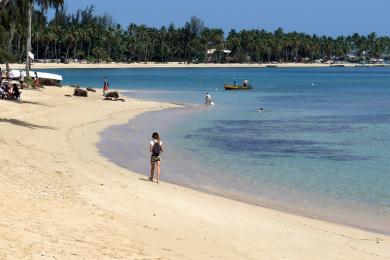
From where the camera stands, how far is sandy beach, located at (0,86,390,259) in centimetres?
1038

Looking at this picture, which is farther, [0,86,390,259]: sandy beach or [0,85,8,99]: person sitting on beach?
[0,85,8,99]: person sitting on beach

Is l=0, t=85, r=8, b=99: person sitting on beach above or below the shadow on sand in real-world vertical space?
above

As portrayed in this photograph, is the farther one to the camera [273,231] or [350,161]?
[350,161]

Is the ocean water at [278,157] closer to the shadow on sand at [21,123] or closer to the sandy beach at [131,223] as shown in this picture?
the sandy beach at [131,223]

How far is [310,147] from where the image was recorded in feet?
99.2

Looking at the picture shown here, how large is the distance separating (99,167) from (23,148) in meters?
3.21

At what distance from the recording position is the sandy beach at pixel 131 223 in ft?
34.1

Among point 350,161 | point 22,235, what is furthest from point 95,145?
point 22,235

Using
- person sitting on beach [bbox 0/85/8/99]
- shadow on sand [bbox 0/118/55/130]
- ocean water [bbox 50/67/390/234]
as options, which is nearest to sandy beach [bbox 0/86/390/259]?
ocean water [bbox 50/67/390/234]

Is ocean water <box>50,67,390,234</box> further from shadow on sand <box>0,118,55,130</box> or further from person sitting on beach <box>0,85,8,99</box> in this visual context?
person sitting on beach <box>0,85,8,99</box>

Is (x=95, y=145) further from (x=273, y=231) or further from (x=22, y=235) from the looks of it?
(x=22, y=235)

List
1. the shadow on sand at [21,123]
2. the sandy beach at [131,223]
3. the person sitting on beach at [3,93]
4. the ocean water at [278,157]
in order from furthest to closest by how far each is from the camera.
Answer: the person sitting on beach at [3,93] → the shadow on sand at [21,123] → the ocean water at [278,157] → the sandy beach at [131,223]

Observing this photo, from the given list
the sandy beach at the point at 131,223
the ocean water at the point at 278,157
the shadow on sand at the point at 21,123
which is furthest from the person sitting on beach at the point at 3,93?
the sandy beach at the point at 131,223

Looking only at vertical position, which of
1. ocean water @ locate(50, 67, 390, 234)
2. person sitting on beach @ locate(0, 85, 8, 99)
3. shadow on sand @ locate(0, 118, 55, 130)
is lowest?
ocean water @ locate(50, 67, 390, 234)
